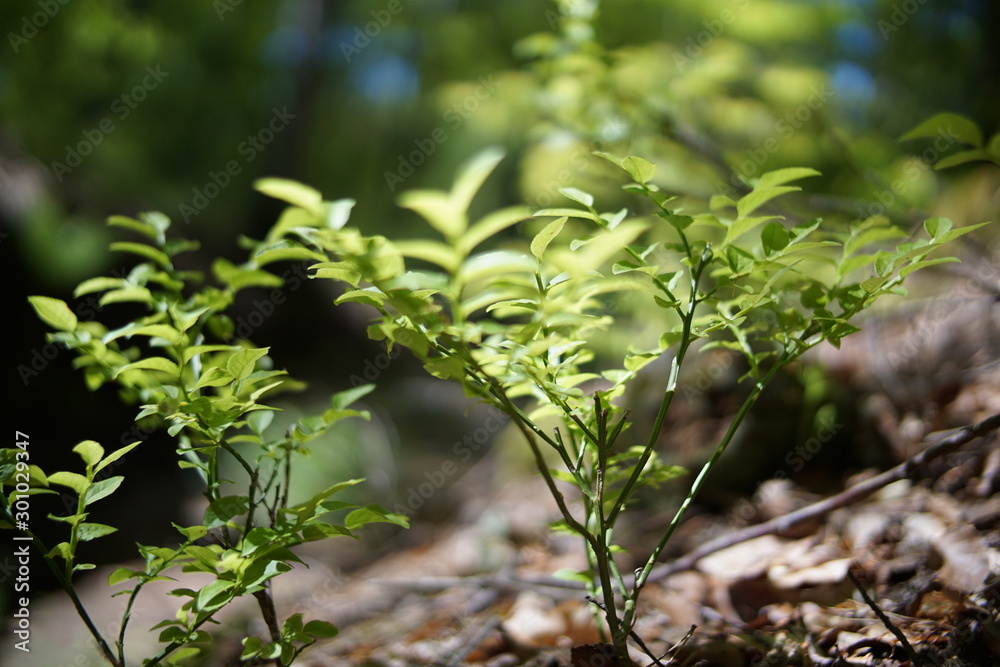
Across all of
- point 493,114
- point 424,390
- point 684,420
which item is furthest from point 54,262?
point 684,420

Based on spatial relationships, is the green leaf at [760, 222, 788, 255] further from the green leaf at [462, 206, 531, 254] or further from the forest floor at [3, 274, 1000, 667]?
the forest floor at [3, 274, 1000, 667]

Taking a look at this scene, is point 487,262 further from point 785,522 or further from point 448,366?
point 785,522

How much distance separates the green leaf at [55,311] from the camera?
685mm

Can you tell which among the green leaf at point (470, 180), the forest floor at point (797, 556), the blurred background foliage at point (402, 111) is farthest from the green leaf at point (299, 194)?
the blurred background foliage at point (402, 111)

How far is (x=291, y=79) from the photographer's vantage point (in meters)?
4.51

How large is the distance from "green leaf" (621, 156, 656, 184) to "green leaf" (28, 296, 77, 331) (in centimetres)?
63

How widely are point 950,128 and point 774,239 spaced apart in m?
0.30

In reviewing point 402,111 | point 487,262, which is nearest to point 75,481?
point 487,262

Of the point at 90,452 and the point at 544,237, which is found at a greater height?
the point at 544,237

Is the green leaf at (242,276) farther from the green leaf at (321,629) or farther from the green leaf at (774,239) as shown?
the green leaf at (774,239)

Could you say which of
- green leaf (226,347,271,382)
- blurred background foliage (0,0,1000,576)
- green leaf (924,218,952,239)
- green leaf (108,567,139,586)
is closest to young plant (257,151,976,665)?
green leaf (924,218,952,239)

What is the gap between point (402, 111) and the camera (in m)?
5.35

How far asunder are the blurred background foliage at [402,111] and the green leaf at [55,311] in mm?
1050

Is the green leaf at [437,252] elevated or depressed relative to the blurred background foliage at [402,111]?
depressed
